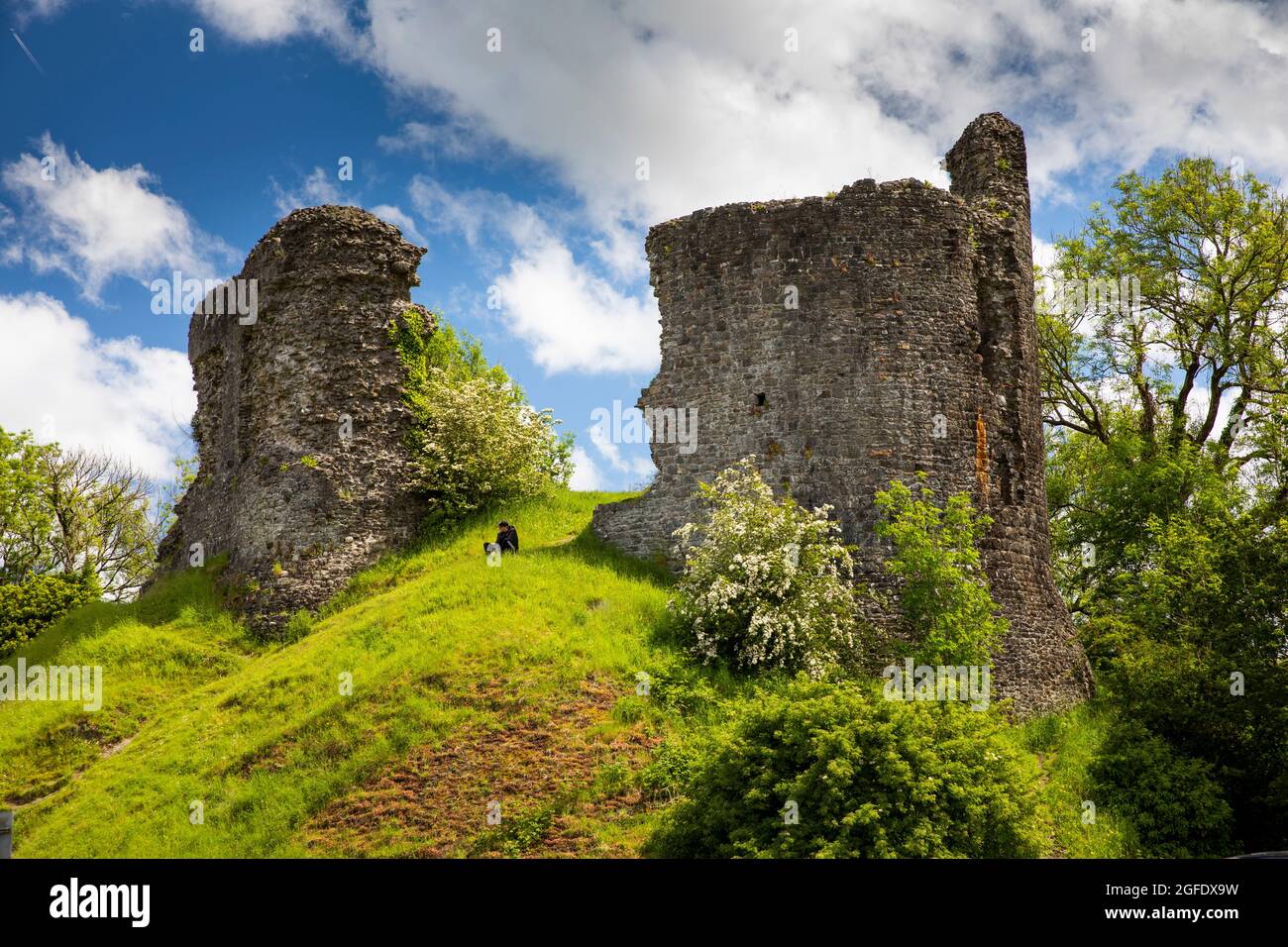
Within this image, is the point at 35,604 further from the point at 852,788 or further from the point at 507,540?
the point at 852,788

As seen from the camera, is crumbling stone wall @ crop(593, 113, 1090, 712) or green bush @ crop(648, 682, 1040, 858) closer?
green bush @ crop(648, 682, 1040, 858)

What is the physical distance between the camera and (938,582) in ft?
61.1

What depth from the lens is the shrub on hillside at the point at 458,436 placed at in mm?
24406

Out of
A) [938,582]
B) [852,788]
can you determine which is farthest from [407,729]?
[938,582]

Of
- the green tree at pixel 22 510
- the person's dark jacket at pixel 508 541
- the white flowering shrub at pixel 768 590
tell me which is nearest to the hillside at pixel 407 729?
the person's dark jacket at pixel 508 541

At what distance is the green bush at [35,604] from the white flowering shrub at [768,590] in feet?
50.2

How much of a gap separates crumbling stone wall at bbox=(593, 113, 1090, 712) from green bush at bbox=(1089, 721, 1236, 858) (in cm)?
217

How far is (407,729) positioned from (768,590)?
5.64 m

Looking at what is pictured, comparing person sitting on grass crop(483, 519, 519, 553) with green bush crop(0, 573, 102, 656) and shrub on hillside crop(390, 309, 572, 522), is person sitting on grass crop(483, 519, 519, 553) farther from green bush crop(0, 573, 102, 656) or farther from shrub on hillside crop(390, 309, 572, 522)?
green bush crop(0, 573, 102, 656)

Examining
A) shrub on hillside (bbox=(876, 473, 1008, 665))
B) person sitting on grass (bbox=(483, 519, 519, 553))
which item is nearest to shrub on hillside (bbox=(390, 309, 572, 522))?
person sitting on grass (bbox=(483, 519, 519, 553))

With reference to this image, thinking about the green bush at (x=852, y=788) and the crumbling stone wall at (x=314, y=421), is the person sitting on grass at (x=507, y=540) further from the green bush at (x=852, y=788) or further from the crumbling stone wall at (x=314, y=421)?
the green bush at (x=852, y=788)

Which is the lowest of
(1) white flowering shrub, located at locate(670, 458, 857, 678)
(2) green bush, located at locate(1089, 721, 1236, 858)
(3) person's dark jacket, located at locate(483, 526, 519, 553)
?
(2) green bush, located at locate(1089, 721, 1236, 858)

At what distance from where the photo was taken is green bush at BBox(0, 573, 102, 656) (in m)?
25.5

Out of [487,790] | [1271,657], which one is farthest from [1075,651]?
[487,790]
